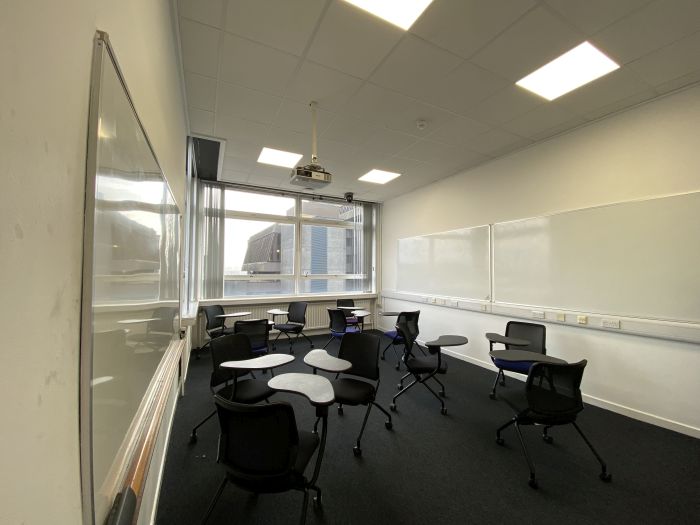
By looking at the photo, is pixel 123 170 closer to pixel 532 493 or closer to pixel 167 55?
pixel 167 55

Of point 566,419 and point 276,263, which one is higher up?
point 276,263

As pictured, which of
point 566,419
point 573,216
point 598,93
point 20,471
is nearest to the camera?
point 20,471

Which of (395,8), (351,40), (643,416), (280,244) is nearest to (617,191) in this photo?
(643,416)

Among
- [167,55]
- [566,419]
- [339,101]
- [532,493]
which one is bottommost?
[532,493]

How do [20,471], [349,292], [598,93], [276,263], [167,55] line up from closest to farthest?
[20,471]
[167,55]
[598,93]
[276,263]
[349,292]

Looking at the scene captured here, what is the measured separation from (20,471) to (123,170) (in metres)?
0.77

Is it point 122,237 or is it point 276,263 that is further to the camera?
point 276,263

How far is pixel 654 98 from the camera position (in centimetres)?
282

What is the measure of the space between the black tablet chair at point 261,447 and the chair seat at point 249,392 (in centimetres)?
84

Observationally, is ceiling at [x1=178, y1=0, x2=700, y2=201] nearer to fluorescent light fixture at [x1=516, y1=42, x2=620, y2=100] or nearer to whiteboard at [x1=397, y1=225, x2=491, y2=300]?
fluorescent light fixture at [x1=516, y1=42, x2=620, y2=100]

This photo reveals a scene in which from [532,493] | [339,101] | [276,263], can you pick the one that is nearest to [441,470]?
[532,493]

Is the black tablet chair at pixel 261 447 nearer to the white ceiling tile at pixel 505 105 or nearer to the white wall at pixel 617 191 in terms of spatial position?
the white ceiling tile at pixel 505 105

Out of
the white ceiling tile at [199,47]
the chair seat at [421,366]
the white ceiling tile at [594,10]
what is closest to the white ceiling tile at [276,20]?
the white ceiling tile at [199,47]

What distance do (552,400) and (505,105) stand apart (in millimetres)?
2862
